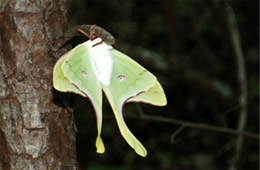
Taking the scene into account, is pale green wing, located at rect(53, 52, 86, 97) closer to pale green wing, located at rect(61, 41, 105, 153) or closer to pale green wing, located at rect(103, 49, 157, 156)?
pale green wing, located at rect(61, 41, 105, 153)

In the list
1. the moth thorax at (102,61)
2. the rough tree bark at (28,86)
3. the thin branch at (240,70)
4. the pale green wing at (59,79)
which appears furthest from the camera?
the thin branch at (240,70)

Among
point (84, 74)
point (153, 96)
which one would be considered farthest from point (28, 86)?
point (153, 96)

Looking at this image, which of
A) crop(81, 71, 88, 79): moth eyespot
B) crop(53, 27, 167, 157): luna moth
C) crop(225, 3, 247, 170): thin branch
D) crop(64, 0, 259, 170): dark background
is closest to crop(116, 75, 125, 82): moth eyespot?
crop(53, 27, 167, 157): luna moth

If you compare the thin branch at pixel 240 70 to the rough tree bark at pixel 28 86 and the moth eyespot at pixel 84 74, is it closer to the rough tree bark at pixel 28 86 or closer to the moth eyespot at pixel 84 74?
the rough tree bark at pixel 28 86

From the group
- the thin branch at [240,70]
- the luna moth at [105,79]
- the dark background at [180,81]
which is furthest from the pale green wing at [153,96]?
the dark background at [180,81]

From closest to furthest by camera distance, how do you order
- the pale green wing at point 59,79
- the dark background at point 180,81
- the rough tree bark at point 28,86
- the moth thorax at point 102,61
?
1. the pale green wing at point 59,79
2. the moth thorax at point 102,61
3. the rough tree bark at point 28,86
4. the dark background at point 180,81

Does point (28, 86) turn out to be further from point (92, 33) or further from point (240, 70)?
point (240, 70)
